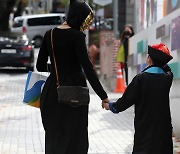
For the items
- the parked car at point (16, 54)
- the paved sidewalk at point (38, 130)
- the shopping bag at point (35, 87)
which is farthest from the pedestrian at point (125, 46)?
the shopping bag at point (35, 87)

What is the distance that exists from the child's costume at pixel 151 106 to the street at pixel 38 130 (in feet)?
8.63

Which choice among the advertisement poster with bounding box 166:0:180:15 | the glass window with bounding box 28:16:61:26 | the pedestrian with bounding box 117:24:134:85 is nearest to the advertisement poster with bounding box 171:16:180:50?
the advertisement poster with bounding box 166:0:180:15

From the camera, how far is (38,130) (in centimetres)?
894

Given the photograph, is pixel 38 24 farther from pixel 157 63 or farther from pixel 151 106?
pixel 151 106

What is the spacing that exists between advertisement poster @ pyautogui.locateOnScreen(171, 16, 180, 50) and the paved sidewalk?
1582 millimetres

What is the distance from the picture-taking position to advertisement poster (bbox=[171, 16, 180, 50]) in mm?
7903

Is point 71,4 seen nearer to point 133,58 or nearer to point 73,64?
point 73,64

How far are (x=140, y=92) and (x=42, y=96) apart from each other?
3.30ft

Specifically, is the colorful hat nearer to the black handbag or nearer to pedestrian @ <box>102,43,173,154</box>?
pedestrian @ <box>102,43,173,154</box>

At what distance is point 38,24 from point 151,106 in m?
30.6

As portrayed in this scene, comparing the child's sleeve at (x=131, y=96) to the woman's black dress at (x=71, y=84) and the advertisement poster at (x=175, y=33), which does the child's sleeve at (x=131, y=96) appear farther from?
the advertisement poster at (x=175, y=33)

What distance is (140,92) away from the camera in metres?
4.74

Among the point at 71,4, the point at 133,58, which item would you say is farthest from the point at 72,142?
the point at 133,58

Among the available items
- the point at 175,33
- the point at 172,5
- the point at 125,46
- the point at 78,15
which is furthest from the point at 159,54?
the point at 125,46
